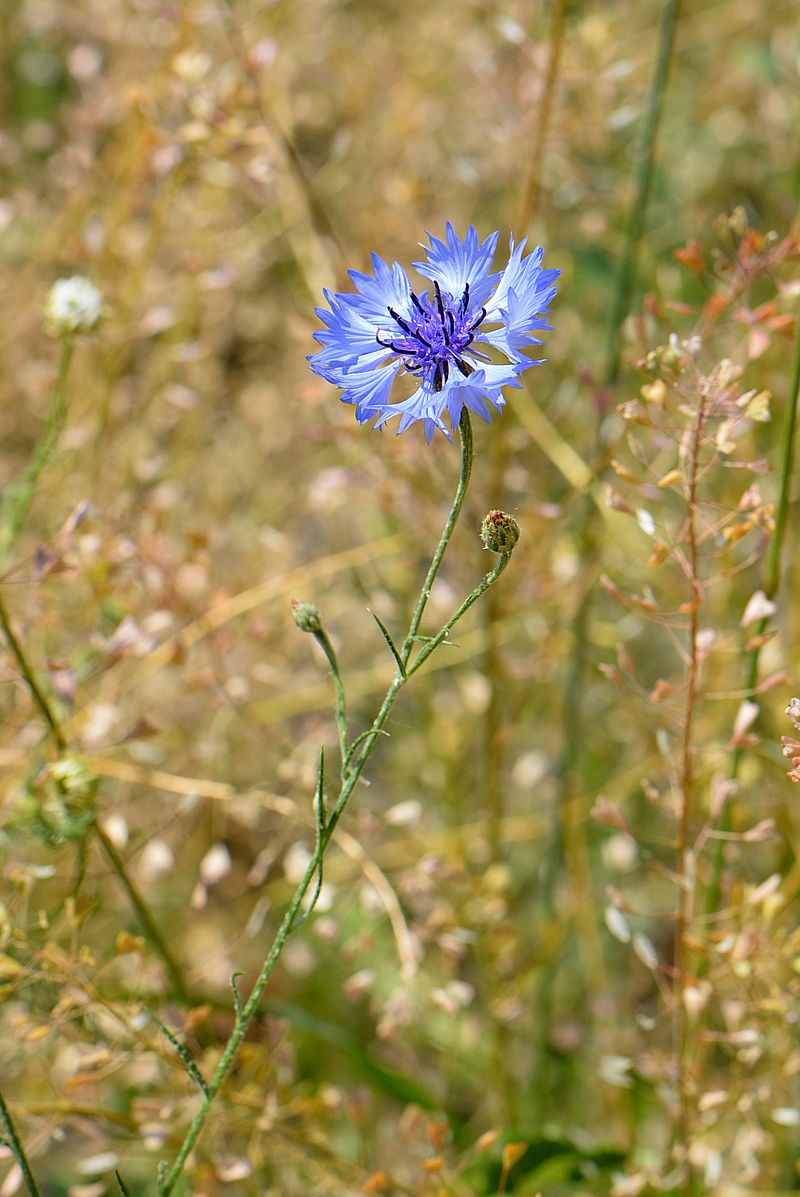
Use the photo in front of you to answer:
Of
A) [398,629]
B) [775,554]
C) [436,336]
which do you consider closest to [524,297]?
[436,336]

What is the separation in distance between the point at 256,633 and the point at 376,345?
1.71ft

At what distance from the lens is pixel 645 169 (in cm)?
108

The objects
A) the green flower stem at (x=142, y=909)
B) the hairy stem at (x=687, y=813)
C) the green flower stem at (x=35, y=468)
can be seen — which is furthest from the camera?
the green flower stem at (x=35, y=468)

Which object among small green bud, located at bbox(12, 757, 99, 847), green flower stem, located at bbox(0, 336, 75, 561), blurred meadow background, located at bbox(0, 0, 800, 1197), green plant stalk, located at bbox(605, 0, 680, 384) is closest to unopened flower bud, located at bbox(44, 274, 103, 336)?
green flower stem, located at bbox(0, 336, 75, 561)

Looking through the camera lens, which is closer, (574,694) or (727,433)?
(727,433)

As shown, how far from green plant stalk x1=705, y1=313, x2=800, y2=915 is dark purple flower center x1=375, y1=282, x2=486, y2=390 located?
0.74 ft

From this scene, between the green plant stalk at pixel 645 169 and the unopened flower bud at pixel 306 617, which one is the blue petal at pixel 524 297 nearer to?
the unopened flower bud at pixel 306 617

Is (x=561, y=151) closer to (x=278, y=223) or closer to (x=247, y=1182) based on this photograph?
(x=278, y=223)

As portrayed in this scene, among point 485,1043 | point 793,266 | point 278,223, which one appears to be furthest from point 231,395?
point 485,1043

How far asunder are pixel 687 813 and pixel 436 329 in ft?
1.25

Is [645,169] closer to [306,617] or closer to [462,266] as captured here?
[462,266]

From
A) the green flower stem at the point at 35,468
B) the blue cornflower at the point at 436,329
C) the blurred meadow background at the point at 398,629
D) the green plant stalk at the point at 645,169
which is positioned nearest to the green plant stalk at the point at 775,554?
the blurred meadow background at the point at 398,629

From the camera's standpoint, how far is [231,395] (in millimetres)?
2168

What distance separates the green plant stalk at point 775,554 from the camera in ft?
2.49
